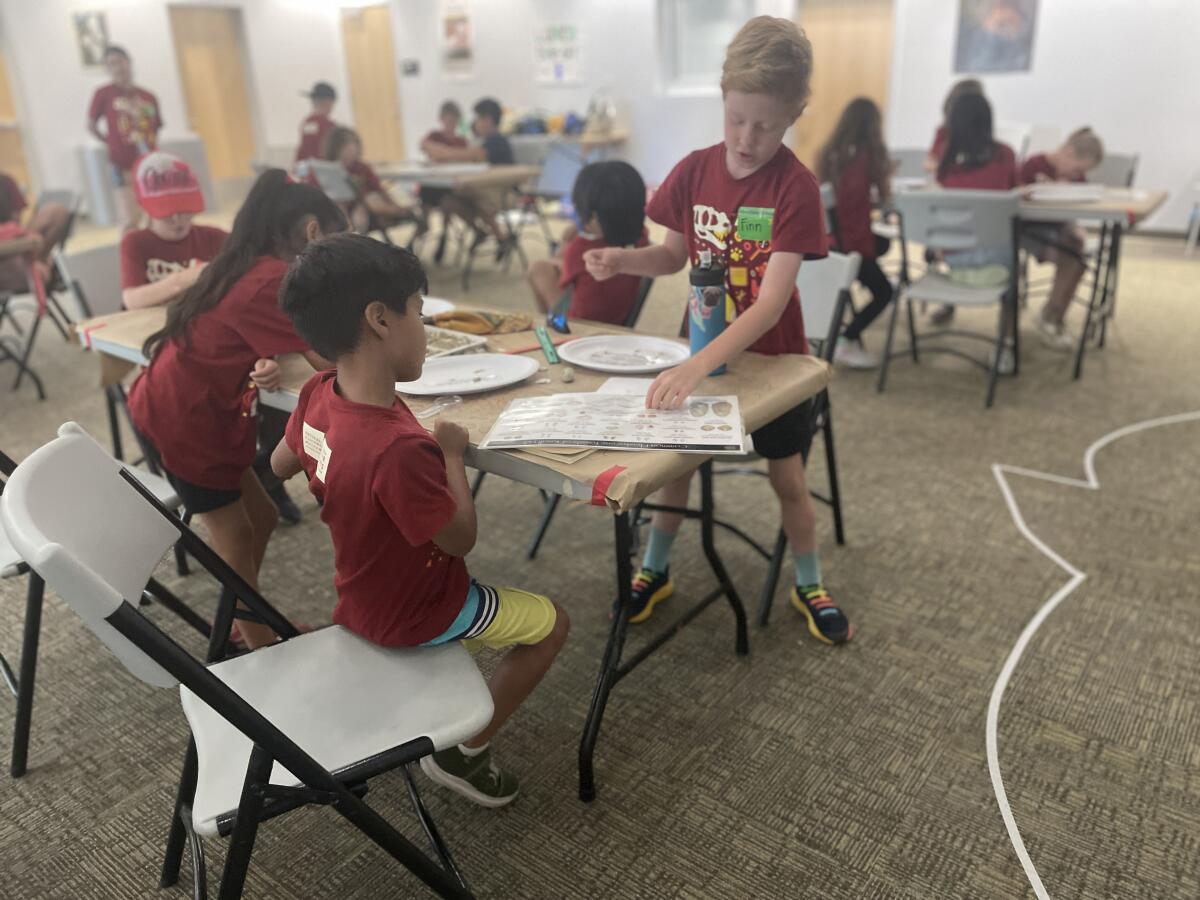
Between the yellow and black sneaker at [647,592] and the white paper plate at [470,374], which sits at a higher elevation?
the white paper plate at [470,374]

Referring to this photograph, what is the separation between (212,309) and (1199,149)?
23.1ft

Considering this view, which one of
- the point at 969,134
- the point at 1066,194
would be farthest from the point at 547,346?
the point at 1066,194

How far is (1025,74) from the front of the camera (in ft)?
22.3

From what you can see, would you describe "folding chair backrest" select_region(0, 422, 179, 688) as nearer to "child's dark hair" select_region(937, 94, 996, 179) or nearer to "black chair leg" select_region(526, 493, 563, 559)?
"black chair leg" select_region(526, 493, 563, 559)

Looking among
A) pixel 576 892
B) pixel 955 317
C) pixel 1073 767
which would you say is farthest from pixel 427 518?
pixel 955 317

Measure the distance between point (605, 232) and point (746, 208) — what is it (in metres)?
0.73

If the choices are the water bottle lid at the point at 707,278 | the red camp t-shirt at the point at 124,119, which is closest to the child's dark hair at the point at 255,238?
the water bottle lid at the point at 707,278

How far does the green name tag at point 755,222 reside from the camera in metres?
1.66

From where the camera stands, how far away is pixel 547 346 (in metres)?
1.76

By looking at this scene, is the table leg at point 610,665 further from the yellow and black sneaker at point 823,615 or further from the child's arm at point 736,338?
the yellow and black sneaker at point 823,615

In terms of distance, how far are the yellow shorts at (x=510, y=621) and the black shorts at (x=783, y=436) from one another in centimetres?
69

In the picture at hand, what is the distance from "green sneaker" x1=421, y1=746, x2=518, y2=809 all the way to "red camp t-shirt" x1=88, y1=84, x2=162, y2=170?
6777mm

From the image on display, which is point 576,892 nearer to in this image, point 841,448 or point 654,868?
point 654,868

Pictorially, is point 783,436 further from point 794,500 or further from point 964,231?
point 964,231
